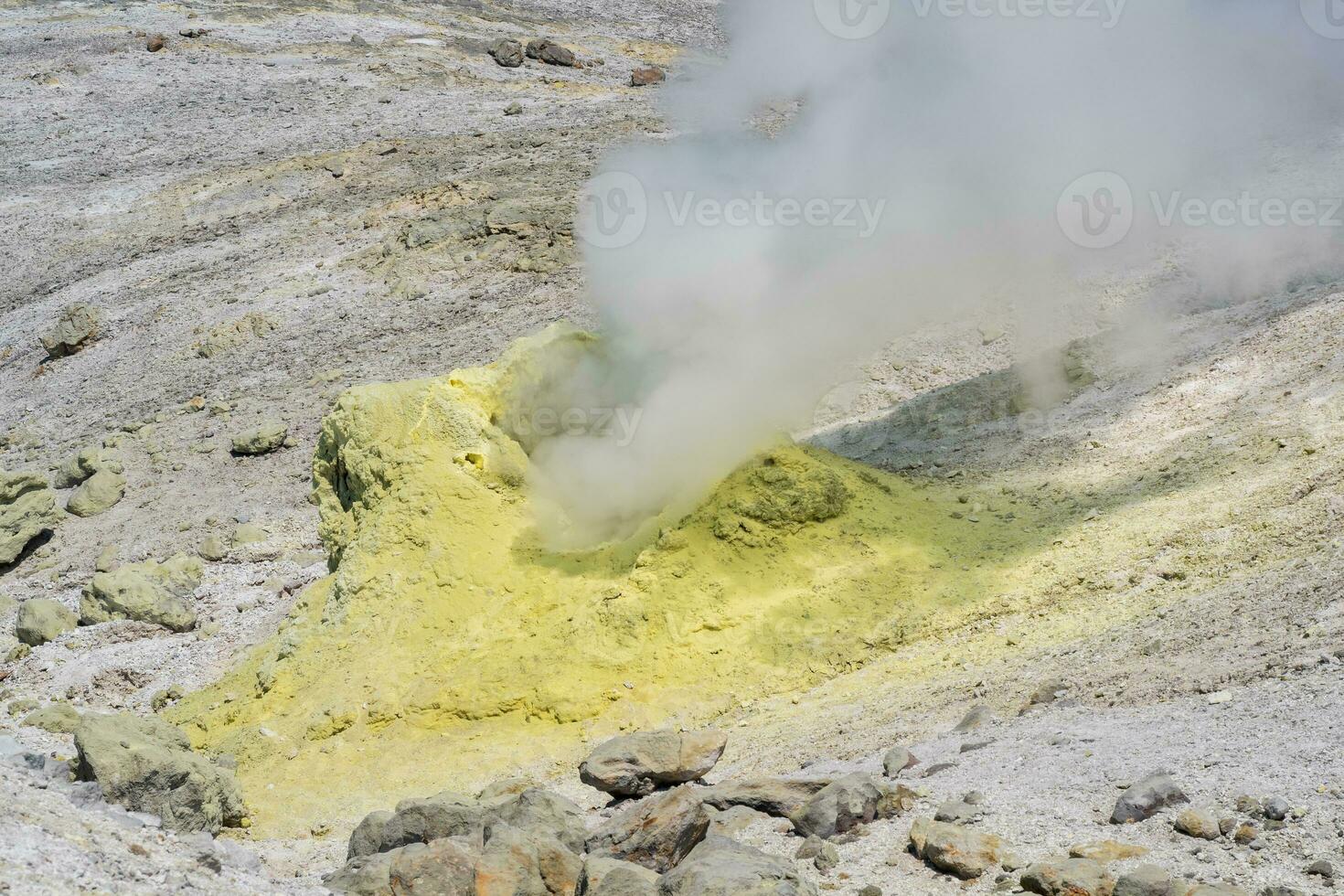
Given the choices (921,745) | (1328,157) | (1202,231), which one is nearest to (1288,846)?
(921,745)

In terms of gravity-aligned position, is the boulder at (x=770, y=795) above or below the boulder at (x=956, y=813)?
below

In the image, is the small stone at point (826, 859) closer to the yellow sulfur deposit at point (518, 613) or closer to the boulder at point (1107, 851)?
the boulder at point (1107, 851)

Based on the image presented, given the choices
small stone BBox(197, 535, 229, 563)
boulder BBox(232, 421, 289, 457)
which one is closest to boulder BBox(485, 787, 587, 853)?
small stone BBox(197, 535, 229, 563)

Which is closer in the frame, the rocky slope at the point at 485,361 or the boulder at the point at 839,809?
the rocky slope at the point at 485,361

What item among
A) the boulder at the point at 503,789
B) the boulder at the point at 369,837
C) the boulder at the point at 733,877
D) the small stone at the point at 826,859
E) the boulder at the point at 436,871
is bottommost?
the boulder at the point at 503,789

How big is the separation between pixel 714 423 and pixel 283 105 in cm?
1963

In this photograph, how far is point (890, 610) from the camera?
8312 mm

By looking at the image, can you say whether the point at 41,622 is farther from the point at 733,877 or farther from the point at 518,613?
the point at 733,877

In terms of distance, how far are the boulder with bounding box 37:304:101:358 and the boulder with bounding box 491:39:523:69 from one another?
40.8ft

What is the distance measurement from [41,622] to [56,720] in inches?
105

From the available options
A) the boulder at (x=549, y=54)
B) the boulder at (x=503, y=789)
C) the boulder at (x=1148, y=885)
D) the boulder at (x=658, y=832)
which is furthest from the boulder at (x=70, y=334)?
the boulder at (x=1148, y=885)

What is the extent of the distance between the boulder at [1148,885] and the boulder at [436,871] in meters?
2.39

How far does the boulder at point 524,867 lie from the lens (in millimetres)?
5062

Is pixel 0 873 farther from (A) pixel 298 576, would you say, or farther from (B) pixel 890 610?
(A) pixel 298 576
